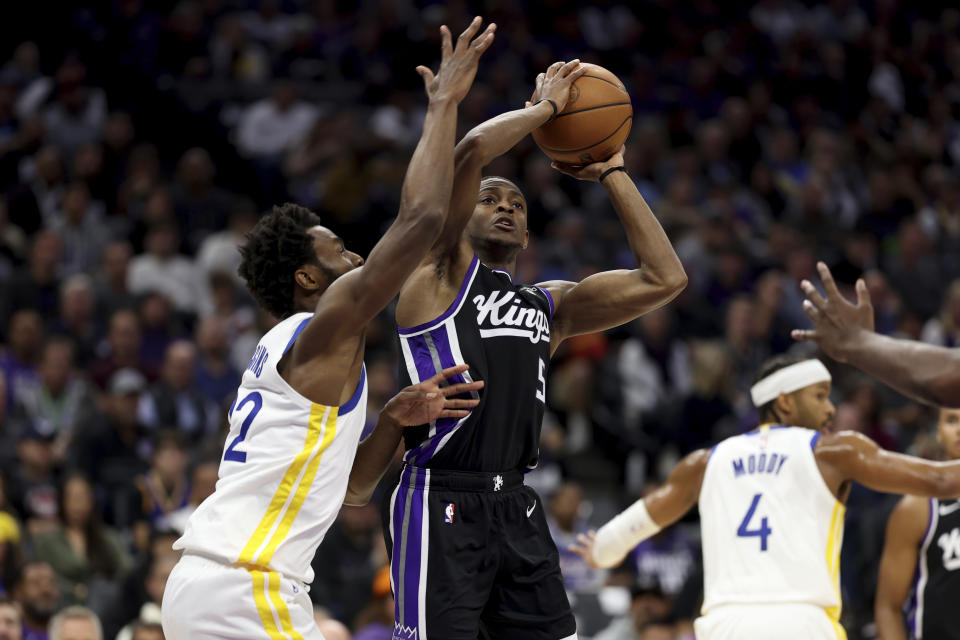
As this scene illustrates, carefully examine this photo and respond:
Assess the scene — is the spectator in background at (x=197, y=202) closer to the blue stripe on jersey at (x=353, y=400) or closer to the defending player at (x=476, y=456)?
the defending player at (x=476, y=456)

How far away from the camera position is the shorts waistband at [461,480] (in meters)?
4.40

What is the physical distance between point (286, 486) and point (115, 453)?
18.2ft

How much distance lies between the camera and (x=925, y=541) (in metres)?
6.20

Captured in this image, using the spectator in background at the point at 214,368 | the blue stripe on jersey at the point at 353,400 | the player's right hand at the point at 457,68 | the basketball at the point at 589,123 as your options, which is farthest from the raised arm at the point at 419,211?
the spectator in background at the point at 214,368

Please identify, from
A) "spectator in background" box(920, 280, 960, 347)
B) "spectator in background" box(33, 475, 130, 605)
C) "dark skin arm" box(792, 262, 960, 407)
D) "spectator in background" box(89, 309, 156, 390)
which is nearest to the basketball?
"dark skin arm" box(792, 262, 960, 407)

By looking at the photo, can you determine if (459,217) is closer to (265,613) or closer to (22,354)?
(265,613)

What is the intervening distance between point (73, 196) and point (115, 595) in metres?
4.34

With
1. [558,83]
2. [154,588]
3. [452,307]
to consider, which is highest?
[558,83]

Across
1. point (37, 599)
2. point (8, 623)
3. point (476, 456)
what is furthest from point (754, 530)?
point (37, 599)

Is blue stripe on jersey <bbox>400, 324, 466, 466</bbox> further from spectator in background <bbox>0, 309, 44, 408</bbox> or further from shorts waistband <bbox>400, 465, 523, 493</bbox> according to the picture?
spectator in background <bbox>0, 309, 44, 408</bbox>

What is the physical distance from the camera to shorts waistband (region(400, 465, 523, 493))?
14.4ft

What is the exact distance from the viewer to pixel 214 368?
10062 mm

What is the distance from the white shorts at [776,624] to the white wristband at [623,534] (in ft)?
2.13

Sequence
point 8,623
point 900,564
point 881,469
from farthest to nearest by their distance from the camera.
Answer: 1. point 8,623
2. point 900,564
3. point 881,469
